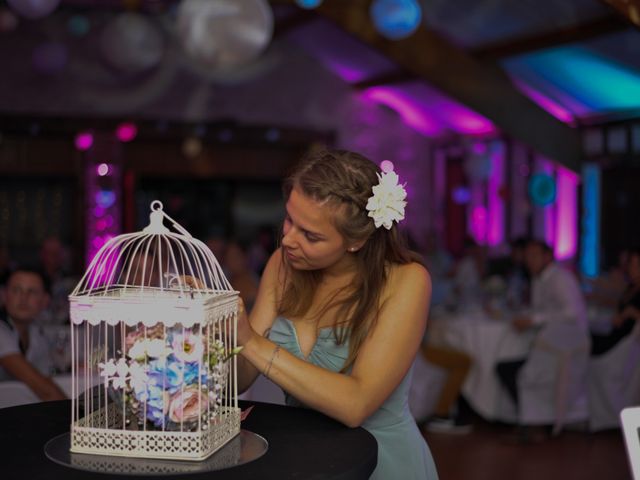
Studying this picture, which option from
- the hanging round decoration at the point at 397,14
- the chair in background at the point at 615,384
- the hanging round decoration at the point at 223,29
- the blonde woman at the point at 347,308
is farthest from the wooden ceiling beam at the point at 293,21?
the blonde woman at the point at 347,308

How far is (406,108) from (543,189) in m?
2.79

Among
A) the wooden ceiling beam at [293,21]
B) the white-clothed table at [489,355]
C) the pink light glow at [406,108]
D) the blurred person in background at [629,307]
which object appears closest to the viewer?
the blurred person in background at [629,307]

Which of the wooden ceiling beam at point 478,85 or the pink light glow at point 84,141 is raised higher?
the wooden ceiling beam at point 478,85

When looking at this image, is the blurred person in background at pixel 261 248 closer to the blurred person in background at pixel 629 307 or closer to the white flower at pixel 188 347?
the blurred person in background at pixel 629 307

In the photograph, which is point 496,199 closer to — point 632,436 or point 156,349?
point 632,436

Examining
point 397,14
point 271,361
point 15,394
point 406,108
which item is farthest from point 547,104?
point 271,361

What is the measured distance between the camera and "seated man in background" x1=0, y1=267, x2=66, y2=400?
11.0ft

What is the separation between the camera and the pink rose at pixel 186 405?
1.63 metres

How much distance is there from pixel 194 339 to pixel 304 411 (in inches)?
19.9

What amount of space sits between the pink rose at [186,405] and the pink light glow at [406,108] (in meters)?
10.1

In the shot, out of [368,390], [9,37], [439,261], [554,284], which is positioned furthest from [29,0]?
[439,261]

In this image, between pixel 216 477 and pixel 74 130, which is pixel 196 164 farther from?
pixel 216 477

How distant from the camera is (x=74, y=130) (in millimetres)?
10273

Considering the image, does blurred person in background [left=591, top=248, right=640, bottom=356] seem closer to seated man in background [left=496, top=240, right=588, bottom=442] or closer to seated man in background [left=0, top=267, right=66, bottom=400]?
seated man in background [left=496, top=240, right=588, bottom=442]
